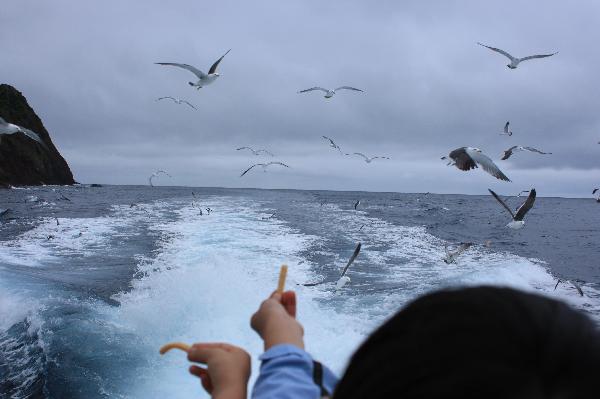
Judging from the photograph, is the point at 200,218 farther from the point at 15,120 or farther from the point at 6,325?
the point at 15,120

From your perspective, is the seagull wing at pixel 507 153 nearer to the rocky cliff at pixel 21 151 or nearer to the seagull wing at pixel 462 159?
the seagull wing at pixel 462 159

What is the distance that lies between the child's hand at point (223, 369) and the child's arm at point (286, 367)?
40 mm

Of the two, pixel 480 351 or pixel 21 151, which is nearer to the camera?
pixel 480 351

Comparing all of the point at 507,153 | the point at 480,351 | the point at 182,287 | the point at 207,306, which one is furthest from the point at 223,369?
the point at 507,153

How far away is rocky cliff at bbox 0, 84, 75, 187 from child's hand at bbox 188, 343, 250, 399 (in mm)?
79626

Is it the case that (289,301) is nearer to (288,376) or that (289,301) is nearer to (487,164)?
(288,376)

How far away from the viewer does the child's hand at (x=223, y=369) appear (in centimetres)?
106

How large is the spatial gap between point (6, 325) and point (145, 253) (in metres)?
7.03

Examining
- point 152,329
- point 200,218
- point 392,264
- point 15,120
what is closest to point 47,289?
point 152,329

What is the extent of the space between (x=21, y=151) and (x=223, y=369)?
3371 inches

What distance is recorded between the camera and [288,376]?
105 cm

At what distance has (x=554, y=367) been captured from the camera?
54 cm

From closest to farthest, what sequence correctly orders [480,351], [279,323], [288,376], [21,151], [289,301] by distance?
[480,351] < [288,376] < [279,323] < [289,301] < [21,151]

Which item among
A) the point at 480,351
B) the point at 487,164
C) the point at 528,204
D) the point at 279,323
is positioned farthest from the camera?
the point at 528,204
